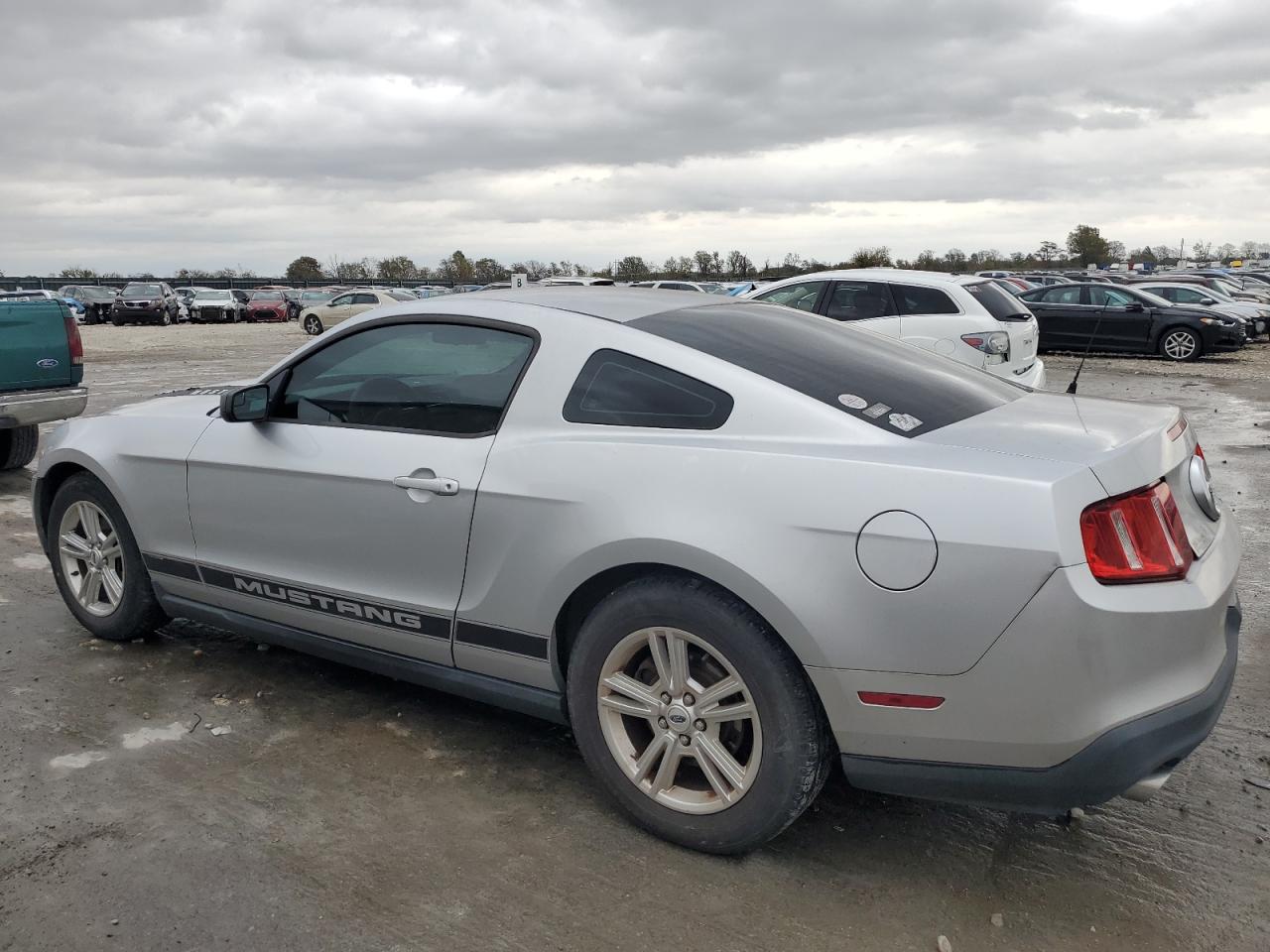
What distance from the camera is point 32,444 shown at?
8.94 meters

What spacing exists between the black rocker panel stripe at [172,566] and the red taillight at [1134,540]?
3.23m

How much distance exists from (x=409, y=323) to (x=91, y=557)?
2.02m

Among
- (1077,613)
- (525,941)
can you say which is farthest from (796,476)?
(525,941)

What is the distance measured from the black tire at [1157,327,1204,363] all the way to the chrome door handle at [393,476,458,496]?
20036mm

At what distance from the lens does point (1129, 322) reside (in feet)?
66.4

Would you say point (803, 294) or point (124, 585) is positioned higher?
point (803, 294)

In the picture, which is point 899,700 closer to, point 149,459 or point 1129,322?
point 149,459

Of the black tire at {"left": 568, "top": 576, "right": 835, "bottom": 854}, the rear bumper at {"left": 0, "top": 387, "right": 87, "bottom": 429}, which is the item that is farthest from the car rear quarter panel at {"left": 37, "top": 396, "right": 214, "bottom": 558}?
the rear bumper at {"left": 0, "top": 387, "right": 87, "bottom": 429}

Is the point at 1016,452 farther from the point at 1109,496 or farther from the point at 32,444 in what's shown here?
the point at 32,444

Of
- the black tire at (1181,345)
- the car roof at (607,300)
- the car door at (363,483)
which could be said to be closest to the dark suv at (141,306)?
the black tire at (1181,345)

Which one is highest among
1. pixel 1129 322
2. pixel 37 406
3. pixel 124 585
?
pixel 37 406

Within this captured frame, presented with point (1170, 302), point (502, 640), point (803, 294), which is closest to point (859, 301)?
point (803, 294)

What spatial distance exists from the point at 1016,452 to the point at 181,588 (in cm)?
321

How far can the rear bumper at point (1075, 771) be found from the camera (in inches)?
96.9
